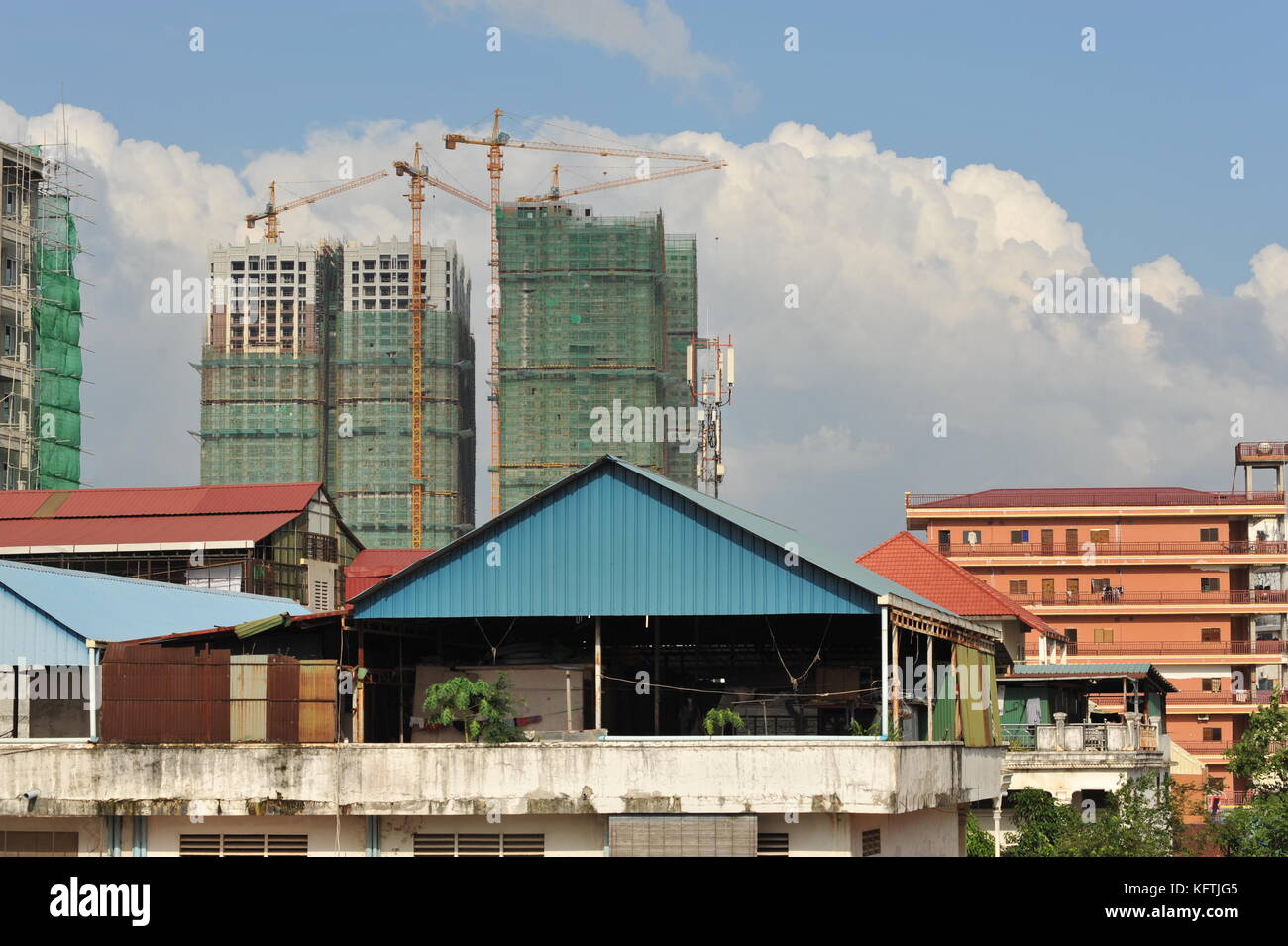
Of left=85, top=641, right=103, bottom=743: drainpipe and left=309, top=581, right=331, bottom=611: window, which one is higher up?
left=309, top=581, right=331, bottom=611: window

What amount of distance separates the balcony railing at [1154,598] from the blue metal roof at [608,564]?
68.6 metres

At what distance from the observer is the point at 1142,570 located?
96188 mm

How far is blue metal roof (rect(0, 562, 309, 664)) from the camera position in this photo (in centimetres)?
3134

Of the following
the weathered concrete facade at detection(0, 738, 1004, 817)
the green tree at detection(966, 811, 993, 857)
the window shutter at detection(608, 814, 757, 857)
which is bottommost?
the green tree at detection(966, 811, 993, 857)

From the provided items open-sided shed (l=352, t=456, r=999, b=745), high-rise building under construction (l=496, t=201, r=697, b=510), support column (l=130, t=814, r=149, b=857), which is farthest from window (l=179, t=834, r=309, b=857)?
high-rise building under construction (l=496, t=201, r=697, b=510)

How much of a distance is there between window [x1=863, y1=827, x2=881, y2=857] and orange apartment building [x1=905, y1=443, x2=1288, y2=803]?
224 feet

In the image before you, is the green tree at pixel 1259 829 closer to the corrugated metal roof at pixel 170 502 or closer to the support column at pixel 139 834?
the support column at pixel 139 834

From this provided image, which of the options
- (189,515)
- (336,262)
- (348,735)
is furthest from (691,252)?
(348,735)

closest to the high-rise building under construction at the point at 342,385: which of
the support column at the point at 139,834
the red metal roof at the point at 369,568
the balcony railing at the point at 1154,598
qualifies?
the balcony railing at the point at 1154,598

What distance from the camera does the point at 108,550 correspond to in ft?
211

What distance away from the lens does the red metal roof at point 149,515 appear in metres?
64.9

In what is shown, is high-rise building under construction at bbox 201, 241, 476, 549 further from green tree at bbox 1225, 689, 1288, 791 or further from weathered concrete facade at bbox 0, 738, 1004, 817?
A: weathered concrete facade at bbox 0, 738, 1004, 817

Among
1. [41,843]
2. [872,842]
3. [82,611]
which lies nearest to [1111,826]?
[872,842]
